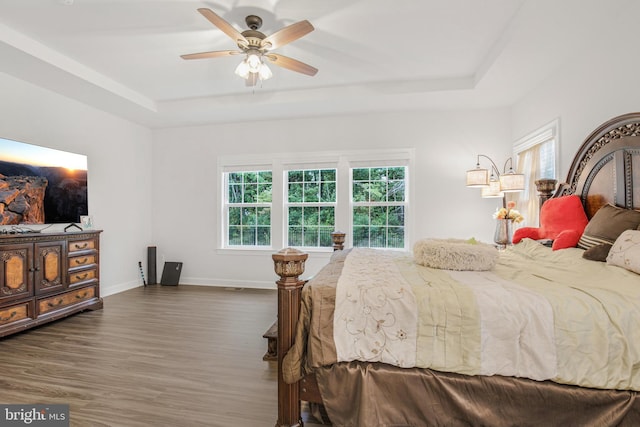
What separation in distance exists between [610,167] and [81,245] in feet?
17.4

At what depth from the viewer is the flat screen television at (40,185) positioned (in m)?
3.05

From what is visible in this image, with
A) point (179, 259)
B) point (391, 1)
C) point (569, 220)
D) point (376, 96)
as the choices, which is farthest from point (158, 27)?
point (569, 220)

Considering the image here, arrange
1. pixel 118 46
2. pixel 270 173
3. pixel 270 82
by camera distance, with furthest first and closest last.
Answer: pixel 270 173 → pixel 270 82 → pixel 118 46

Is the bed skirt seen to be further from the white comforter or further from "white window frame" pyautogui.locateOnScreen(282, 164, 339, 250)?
"white window frame" pyautogui.locateOnScreen(282, 164, 339, 250)

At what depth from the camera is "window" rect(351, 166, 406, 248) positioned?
4523mm

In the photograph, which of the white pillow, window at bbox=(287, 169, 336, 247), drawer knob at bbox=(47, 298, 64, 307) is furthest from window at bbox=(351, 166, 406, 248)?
drawer knob at bbox=(47, 298, 64, 307)

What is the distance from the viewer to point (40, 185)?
3338 millimetres

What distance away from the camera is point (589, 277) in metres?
1.61

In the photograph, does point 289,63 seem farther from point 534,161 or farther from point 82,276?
point 82,276

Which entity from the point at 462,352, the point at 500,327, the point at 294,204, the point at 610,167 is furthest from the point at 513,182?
the point at 294,204

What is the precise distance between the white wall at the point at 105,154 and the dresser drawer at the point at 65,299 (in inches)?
30.5

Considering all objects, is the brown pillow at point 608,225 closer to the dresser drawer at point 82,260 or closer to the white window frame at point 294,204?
the white window frame at point 294,204

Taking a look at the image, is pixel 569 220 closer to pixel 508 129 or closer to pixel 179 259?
pixel 508 129

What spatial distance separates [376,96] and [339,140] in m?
0.96
